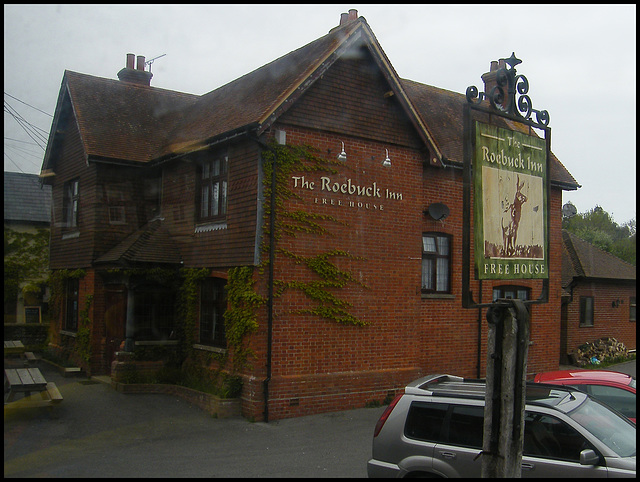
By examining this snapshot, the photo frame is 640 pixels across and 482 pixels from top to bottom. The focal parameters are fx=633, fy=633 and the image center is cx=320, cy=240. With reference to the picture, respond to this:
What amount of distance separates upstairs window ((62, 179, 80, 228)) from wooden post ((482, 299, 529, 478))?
1584cm

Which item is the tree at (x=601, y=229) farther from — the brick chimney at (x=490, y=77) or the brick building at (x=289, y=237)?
the brick building at (x=289, y=237)

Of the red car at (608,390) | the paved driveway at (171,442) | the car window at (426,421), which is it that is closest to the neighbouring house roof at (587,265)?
the paved driveway at (171,442)

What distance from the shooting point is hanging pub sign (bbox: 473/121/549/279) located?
647cm

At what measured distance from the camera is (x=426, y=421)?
744 cm

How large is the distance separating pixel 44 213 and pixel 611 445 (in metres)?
Result: 24.0

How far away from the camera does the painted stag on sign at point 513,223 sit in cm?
676

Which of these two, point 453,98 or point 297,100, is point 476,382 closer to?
point 297,100

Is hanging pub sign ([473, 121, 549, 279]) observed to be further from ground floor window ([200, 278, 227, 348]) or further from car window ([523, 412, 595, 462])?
ground floor window ([200, 278, 227, 348])

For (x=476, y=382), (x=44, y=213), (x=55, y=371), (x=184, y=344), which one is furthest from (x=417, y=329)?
(x=44, y=213)

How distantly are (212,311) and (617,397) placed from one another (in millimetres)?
8757

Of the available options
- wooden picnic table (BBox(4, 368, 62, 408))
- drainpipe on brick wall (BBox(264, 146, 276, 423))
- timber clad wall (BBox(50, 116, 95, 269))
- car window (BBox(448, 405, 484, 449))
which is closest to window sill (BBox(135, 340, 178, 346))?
timber clad wall (BBox(50, 116, 95, 269))

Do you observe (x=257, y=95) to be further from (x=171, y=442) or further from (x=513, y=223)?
(x=513, y=223)

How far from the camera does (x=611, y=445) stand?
6766mm

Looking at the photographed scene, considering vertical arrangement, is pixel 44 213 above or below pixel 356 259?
above
